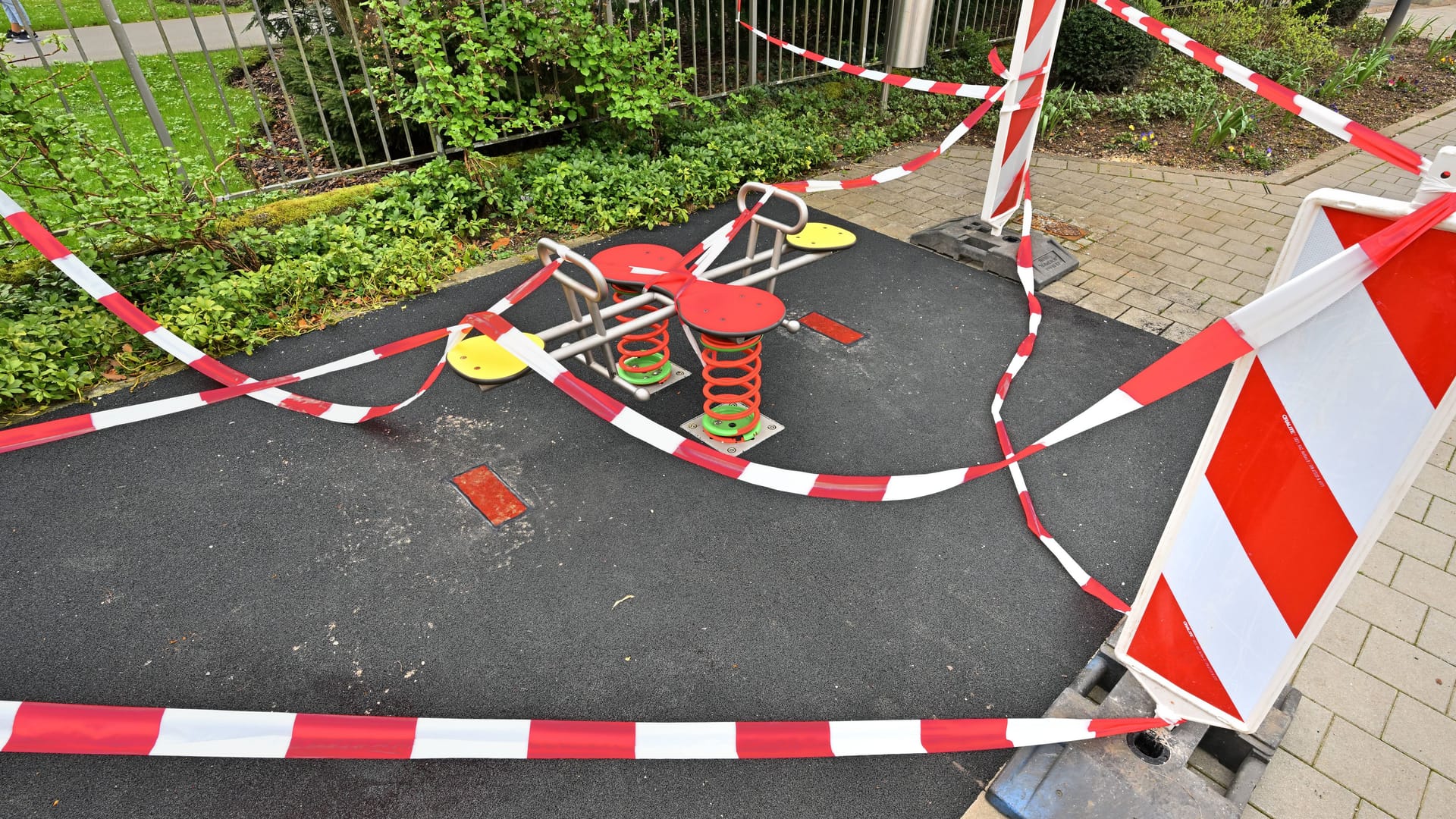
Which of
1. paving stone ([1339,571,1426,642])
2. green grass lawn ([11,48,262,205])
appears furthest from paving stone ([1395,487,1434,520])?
green grass lawn ([11,48,262,205])

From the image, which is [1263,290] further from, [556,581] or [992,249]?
[556,581]

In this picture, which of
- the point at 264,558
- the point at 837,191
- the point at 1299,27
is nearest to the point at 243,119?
the point at 837,191

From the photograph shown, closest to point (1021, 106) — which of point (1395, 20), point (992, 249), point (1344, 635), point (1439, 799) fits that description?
point (992, 249)

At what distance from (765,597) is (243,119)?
817 centimetres

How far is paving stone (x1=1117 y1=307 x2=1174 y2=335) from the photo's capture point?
4445 millimetres

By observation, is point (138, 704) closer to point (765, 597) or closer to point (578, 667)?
point (578, 667)

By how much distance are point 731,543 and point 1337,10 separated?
52.7 ft

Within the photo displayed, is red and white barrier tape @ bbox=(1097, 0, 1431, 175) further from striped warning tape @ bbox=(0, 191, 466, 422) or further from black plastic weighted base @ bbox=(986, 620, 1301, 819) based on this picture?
striped warning tape @ bbox=(0, 191, 466, 422)

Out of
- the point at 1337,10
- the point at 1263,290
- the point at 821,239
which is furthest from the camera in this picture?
the point at 1337,10

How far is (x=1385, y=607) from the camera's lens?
2654 millimetres

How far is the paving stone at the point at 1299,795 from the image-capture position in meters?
2.06

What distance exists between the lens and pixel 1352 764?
2172 mm

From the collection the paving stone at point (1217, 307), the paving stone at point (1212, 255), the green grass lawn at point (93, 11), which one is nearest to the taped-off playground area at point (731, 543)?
the paving stone at point (1217, 307)

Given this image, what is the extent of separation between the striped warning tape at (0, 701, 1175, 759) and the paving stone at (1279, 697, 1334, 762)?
57cm
